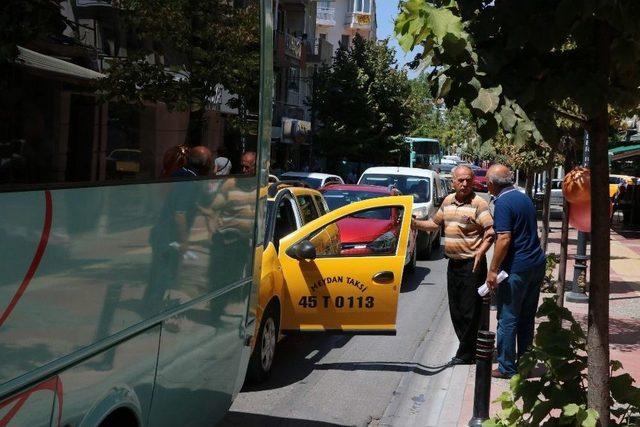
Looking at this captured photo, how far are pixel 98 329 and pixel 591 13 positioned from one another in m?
2.51

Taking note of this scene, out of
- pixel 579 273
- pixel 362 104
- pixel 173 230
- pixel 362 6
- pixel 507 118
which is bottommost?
pixel 579 273

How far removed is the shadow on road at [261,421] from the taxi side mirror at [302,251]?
174cm

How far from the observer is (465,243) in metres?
8.27

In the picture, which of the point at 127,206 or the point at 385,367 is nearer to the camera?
the point at 127,206

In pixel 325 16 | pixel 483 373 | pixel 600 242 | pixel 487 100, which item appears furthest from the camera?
pixel 325 16

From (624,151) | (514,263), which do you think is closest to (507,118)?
(514,263)

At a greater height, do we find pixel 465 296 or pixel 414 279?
pixel 465 296

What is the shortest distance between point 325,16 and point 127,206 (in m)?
64.6

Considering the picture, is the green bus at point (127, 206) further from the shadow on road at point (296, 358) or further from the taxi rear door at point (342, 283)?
the taxi rear door at point (342, 283)

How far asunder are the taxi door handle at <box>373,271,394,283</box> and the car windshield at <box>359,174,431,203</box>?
11.2 metres

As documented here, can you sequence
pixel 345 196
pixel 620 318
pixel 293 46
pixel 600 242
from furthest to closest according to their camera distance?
1. pixel 293 46
2. pixel 345 196
3. pixel 620 318
4. pixel 600 242

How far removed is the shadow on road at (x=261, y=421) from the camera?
263 inches

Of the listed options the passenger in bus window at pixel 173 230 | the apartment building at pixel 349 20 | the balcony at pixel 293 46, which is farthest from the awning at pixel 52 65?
the apartment building at pixel 349 20

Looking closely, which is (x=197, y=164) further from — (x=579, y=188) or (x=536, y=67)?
(x=579, y=188)
